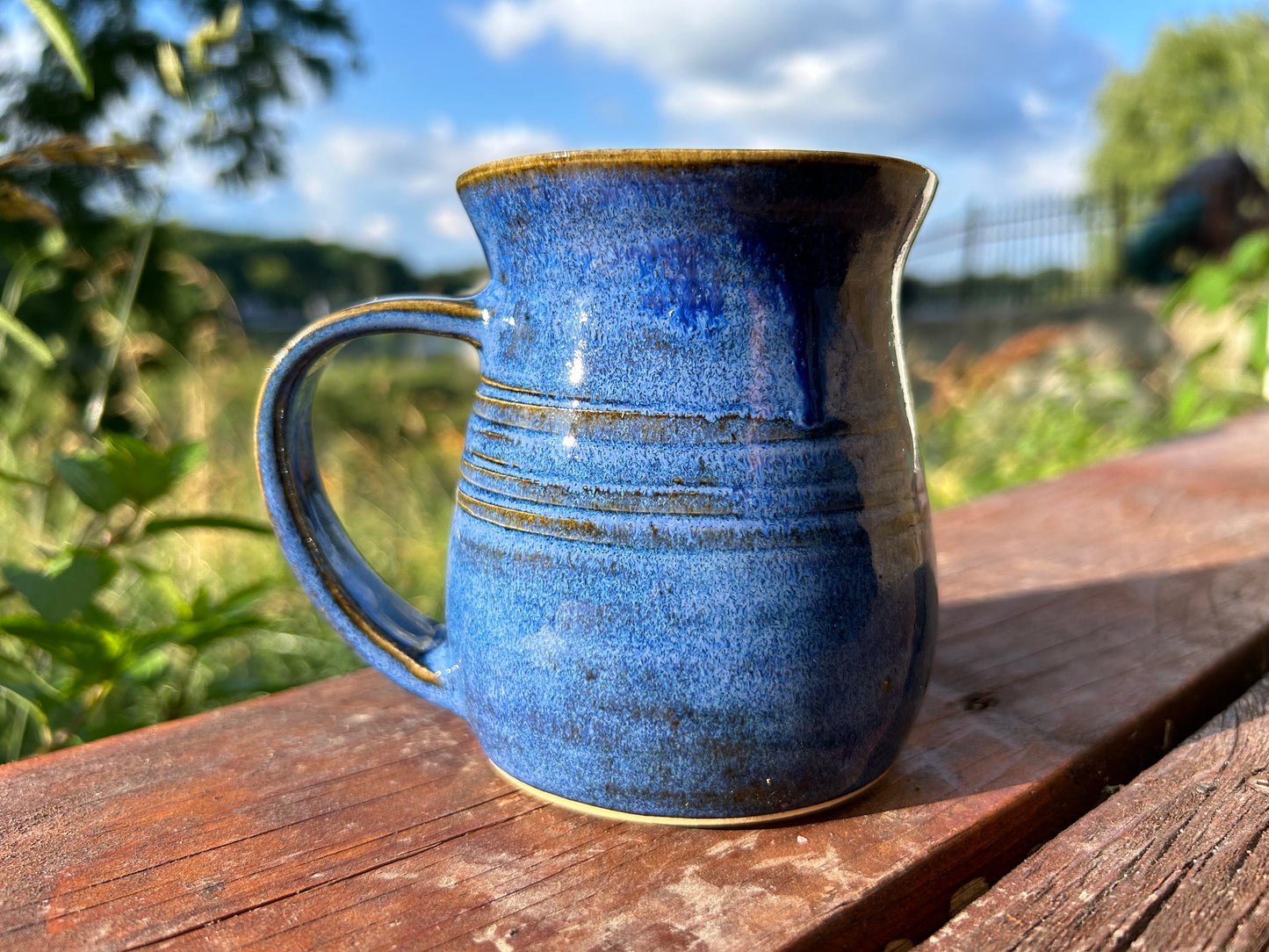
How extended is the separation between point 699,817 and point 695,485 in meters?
0.27

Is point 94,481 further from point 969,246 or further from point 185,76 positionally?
point 969,246

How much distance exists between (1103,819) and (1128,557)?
2.76ft

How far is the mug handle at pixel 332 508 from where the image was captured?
0.82 meters

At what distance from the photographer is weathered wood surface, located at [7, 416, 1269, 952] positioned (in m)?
0.67

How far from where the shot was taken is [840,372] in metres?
0.76

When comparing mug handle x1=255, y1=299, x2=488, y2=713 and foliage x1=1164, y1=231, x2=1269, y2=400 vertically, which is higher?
foliage x1=1164, y1=231, x2=1269, y2=400

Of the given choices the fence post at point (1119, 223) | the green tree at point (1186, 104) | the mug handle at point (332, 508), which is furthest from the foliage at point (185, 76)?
the green tree at point (1186, 104)

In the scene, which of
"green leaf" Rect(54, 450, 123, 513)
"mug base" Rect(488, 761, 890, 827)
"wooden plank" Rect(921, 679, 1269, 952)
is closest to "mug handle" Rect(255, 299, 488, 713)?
"mug base" Rect(488, 761, 890, 827)

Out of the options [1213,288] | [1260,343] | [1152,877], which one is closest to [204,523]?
[1152,877]

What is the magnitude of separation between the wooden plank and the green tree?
83.3ft

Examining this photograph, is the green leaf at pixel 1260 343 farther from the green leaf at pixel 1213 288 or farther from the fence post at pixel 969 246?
the fence post at pixel 969 246

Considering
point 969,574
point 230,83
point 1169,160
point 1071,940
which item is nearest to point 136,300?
point 230,83

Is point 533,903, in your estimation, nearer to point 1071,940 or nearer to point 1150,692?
point 1071,940

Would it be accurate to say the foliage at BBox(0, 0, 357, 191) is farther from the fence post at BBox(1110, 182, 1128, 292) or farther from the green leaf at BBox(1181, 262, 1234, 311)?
the fence post at BBox(1110, 182, 1128, 292)
